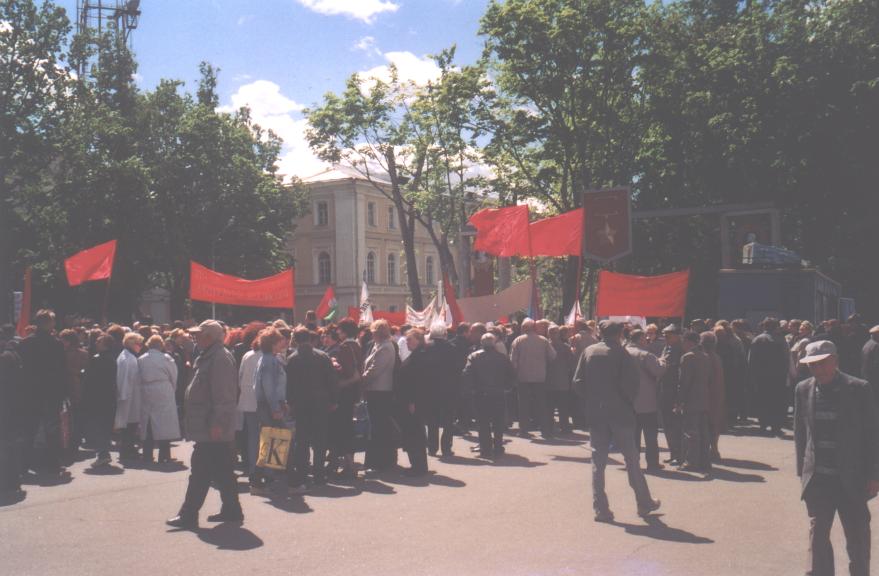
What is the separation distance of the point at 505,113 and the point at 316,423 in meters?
24.4

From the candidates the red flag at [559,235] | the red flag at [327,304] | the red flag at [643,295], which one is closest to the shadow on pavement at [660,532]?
the red flag at [643,295]

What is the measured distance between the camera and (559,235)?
20.9 meters

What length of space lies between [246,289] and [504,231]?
5542 millimetres

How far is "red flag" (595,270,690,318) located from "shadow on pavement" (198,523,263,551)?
11360 mm

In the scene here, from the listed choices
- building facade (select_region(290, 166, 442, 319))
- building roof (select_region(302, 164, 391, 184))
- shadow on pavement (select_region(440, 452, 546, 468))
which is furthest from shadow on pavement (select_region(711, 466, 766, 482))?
building roof (select_region(302, 164, 391, 184))

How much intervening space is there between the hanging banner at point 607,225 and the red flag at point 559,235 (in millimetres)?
1468

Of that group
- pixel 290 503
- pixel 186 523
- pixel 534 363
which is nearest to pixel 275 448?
pixel 290 503

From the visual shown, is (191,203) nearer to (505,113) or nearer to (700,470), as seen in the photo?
(505,113)

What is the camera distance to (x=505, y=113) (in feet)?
112

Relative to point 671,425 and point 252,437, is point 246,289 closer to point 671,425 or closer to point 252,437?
point 252,437

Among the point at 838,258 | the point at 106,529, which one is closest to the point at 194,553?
the point at 106,529

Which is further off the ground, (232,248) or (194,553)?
(232,248)

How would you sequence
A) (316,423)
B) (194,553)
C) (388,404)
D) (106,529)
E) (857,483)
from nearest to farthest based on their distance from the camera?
(857,483) → (194,553) → (106,529) → (316,423) → (388,404)

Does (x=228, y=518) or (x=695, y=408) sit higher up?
(x=695, y=408)
